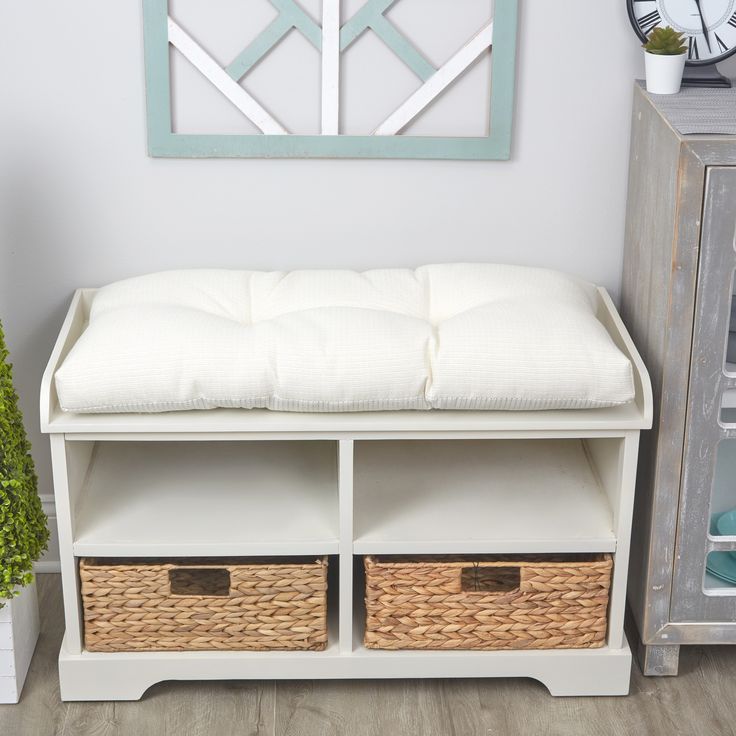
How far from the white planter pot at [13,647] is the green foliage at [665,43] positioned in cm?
155

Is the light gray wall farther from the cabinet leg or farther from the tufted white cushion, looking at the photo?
the cabinet leg

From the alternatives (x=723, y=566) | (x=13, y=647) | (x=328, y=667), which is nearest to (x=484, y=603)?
(x=328, y=667)

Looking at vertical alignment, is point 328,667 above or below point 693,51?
below

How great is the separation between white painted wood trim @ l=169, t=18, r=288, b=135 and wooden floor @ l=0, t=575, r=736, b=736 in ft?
3.53

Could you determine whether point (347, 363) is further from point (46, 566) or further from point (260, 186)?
point (46, 566)

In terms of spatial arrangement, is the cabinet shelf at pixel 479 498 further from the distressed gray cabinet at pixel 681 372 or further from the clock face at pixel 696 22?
the clock face at pixel 696 22

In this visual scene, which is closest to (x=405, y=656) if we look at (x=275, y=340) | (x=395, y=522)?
(x=395, y=522)

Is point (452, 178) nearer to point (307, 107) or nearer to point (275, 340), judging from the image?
point (307, 107)

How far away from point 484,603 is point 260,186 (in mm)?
914

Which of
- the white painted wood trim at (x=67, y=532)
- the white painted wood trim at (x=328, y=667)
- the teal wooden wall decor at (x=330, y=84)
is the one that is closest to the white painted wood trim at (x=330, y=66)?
the teal wooden wall decor at (x=330, y=84)

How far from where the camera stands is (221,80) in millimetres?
2180

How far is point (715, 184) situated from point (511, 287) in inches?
17.4

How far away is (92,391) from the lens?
190cm

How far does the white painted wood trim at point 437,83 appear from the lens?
2176mm
